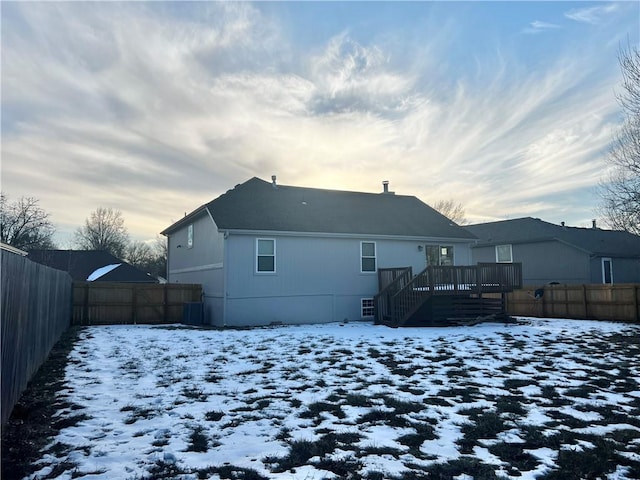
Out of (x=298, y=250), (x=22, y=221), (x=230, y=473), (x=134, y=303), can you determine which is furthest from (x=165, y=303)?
(x=22, y=221)

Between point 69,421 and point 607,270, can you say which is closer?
point 69,421

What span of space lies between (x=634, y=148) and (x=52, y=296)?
17.6m

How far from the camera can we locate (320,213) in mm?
17688

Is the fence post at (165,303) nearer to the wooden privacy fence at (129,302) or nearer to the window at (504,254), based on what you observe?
the wooden privacy fence at (129,302)

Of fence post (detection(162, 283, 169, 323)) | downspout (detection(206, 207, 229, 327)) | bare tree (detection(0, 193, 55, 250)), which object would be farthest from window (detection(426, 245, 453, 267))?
bare tree (detection(0, 193, 55, 250))

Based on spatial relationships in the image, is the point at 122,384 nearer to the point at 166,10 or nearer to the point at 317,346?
the point at 317,346

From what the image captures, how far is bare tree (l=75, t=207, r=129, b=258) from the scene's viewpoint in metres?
57.2

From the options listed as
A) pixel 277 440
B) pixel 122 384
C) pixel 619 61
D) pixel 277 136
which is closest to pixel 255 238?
pixel 277 136

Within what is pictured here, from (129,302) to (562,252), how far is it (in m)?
22.1

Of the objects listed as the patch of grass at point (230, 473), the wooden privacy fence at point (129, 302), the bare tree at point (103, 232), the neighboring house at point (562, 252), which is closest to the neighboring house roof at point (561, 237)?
the neighboring house at point (562, 252)

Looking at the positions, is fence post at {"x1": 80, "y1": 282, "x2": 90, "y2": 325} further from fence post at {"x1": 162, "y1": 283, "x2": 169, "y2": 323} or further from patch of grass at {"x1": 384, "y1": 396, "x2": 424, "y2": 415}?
patch of grass at {"x1": 384, "y1": 396, "x2": 424, "y2": 415}

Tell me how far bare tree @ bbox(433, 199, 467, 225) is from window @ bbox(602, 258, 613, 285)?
954 inches

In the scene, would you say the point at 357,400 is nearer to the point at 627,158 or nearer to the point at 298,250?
the point at 298,250

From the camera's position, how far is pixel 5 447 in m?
3.87
